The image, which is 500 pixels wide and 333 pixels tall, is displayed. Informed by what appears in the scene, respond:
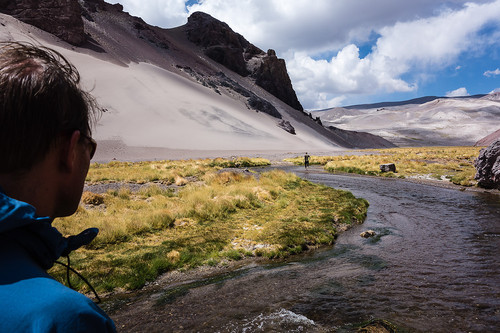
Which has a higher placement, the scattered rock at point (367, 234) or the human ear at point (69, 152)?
the human ear at point (69, 152)

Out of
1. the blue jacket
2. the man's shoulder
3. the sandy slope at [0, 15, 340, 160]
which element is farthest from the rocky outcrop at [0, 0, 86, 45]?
the man's shoulder

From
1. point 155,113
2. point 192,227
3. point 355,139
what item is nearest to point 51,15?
point 155,113

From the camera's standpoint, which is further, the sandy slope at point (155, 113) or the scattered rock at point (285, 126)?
the scattered rock at point (285, 126)

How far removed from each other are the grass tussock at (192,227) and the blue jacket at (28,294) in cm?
660

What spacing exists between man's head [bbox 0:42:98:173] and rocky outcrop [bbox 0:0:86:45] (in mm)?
112861

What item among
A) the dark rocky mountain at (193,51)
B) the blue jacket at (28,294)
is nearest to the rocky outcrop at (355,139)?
the dark rocky mountain at (193,51)

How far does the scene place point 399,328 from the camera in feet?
16.8

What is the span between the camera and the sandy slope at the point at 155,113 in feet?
224

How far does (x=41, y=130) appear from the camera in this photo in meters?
1.19

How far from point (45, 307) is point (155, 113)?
84754 mm

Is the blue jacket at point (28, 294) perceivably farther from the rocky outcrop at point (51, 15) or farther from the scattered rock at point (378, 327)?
the rocky outcrop at point (51, 15)

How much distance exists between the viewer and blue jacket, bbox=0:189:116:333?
838 mm

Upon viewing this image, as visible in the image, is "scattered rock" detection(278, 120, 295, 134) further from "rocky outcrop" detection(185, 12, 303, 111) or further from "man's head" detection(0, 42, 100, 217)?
"man's head" detection(0, 42, 100, 217)

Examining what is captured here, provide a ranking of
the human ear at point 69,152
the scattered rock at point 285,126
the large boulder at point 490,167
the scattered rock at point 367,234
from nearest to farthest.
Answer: the human ear at point 69,152, the scattered rock at point 367,234, the large boulder at point 490,167, the scattered rock at point 285,126
